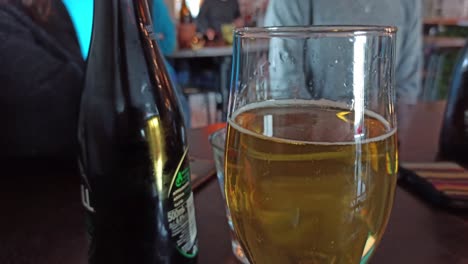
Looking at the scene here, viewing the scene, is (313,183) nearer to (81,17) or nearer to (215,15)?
(81,17)

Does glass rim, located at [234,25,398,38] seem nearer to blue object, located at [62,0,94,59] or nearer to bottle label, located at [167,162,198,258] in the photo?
bottle label, located at [167,162,198,258]

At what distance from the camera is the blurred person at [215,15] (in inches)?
110

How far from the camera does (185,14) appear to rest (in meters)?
2.73

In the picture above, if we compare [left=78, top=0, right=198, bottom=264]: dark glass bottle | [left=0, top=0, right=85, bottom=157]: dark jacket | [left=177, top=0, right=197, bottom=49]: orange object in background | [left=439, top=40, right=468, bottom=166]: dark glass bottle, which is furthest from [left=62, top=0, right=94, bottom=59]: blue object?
[left=177, top=0, right=197, bottom=49]: orange object in background

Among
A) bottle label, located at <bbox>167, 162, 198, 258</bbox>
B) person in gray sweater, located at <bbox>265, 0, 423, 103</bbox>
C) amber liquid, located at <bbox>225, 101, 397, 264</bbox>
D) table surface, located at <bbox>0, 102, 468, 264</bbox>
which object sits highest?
person in gray sweater, located at <bbox>265, 0, 423, 103</bbox>

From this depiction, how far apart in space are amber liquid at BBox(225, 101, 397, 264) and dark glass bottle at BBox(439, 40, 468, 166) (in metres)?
0.40

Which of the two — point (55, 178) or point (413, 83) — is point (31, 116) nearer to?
point (55, 178)

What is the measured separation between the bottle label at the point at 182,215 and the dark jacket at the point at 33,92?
1.20 ft

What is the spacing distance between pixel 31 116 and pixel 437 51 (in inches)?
122

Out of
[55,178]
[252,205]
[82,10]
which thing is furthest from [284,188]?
[82,10]

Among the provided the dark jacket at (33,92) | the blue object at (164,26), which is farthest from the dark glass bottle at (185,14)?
the dark jacket at (33,92)

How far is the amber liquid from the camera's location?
277 millimetres

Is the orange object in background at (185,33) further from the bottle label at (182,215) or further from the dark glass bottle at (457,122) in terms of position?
the bottle label at (182,215)

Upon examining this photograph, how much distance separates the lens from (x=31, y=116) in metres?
0.73
